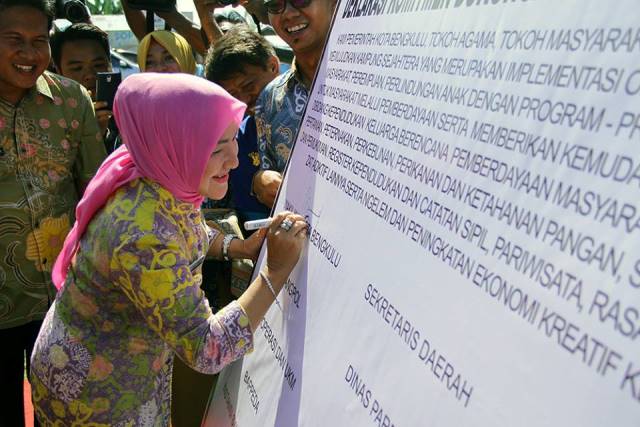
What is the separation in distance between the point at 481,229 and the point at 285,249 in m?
0.68

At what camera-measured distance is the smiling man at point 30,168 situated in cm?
199

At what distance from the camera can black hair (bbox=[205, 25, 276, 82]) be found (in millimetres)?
2445

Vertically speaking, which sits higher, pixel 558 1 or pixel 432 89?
pixel 558 1

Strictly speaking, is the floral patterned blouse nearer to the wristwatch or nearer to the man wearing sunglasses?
the wristwatch

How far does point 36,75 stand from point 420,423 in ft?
6.16

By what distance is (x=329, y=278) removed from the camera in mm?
1173

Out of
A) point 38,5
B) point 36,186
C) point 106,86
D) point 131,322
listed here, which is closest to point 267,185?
point 131,322

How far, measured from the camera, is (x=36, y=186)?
80.4 inches

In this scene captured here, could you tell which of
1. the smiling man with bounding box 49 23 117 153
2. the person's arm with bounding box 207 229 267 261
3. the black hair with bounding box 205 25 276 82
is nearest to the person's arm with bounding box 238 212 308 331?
the person's arm with bounding box 207 229 267 261

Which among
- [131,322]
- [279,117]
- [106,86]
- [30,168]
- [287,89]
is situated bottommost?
[131,322]

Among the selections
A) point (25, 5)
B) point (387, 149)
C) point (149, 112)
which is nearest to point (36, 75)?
point (25, 5)

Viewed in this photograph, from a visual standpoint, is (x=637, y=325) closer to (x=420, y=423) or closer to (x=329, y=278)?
(x=420, y=423)

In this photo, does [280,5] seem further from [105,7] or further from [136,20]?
[105,7]

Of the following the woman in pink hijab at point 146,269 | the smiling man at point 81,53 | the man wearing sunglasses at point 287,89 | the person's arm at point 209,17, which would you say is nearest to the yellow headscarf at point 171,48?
the smiling man at point 81,53
